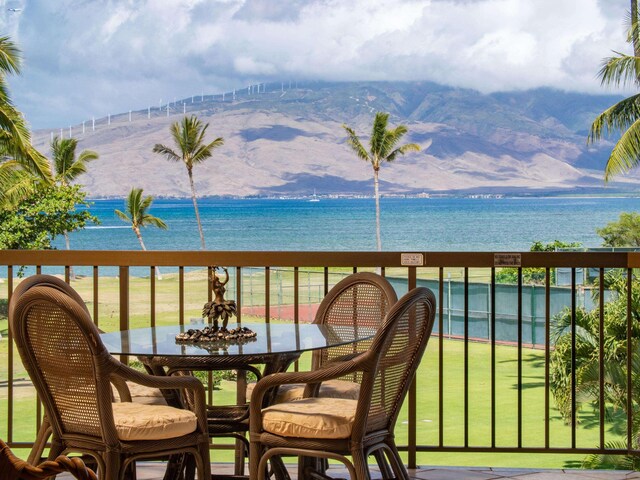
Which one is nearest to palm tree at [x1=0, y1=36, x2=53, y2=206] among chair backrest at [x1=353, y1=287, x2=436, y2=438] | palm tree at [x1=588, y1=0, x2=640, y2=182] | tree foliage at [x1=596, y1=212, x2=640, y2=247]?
palm tree at [x1=588, y1=0, x2=640, y2=182]

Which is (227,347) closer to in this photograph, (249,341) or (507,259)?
(249,341)

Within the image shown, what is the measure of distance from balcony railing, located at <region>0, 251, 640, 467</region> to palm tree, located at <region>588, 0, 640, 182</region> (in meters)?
2.96

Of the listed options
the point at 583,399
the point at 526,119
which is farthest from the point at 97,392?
the point at 526,119

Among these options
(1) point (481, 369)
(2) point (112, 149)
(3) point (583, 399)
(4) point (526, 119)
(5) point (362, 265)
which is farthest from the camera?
(4) point (526, 119)

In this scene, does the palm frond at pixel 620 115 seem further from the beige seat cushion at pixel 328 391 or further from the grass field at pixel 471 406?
the beige seat cushion at pixel 328 391

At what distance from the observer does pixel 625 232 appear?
48.9m

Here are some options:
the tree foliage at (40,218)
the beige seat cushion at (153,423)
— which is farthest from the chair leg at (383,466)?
the tree foliage at (40,218)

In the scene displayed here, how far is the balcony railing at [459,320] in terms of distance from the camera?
13.7 feet

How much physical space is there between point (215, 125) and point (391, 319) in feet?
270

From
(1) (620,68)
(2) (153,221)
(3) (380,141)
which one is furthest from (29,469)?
(3) (380,141)

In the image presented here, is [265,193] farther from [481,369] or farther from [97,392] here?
[97,392]

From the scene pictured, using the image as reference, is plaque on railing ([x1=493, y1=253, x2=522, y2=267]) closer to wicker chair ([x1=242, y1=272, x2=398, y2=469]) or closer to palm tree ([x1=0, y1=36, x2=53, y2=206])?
wicker chair ([x1=242, y1=272, x2=398, y2=469])

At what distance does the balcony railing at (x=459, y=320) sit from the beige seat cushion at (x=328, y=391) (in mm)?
463

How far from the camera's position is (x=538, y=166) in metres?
80.2
